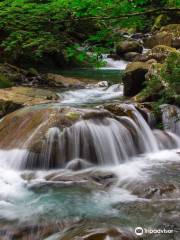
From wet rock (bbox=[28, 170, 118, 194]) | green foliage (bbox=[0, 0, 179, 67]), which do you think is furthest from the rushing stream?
green foliage (bbox=[0, 0, 179, 67])

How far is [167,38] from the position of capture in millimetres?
25047

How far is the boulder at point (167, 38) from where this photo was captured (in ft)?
79.8

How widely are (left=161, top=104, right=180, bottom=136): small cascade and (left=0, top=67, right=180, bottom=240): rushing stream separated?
57 millimetres

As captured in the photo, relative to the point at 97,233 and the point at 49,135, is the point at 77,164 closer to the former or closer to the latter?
the point at 49,135

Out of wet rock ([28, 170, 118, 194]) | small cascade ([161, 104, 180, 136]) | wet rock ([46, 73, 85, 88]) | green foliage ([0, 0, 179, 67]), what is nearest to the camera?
green foliage ([0, 0, 179, 67])

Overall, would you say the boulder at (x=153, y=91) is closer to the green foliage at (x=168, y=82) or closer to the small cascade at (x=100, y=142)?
the green foliage at (x=168, y=82)

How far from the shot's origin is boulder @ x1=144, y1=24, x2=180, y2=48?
957 inches

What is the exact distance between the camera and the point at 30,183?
7184 millimetres

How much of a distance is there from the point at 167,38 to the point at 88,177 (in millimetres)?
19520

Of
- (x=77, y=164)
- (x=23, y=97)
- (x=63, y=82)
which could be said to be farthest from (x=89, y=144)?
(x=63, y=82)

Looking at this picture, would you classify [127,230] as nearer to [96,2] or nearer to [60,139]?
[96,2]

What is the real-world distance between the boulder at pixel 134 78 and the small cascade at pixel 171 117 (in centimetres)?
240

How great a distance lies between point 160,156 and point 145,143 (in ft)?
1.89

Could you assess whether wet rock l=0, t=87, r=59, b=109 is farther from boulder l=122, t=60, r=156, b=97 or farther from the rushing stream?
boulder l=122, t=60, r=156, b=97
